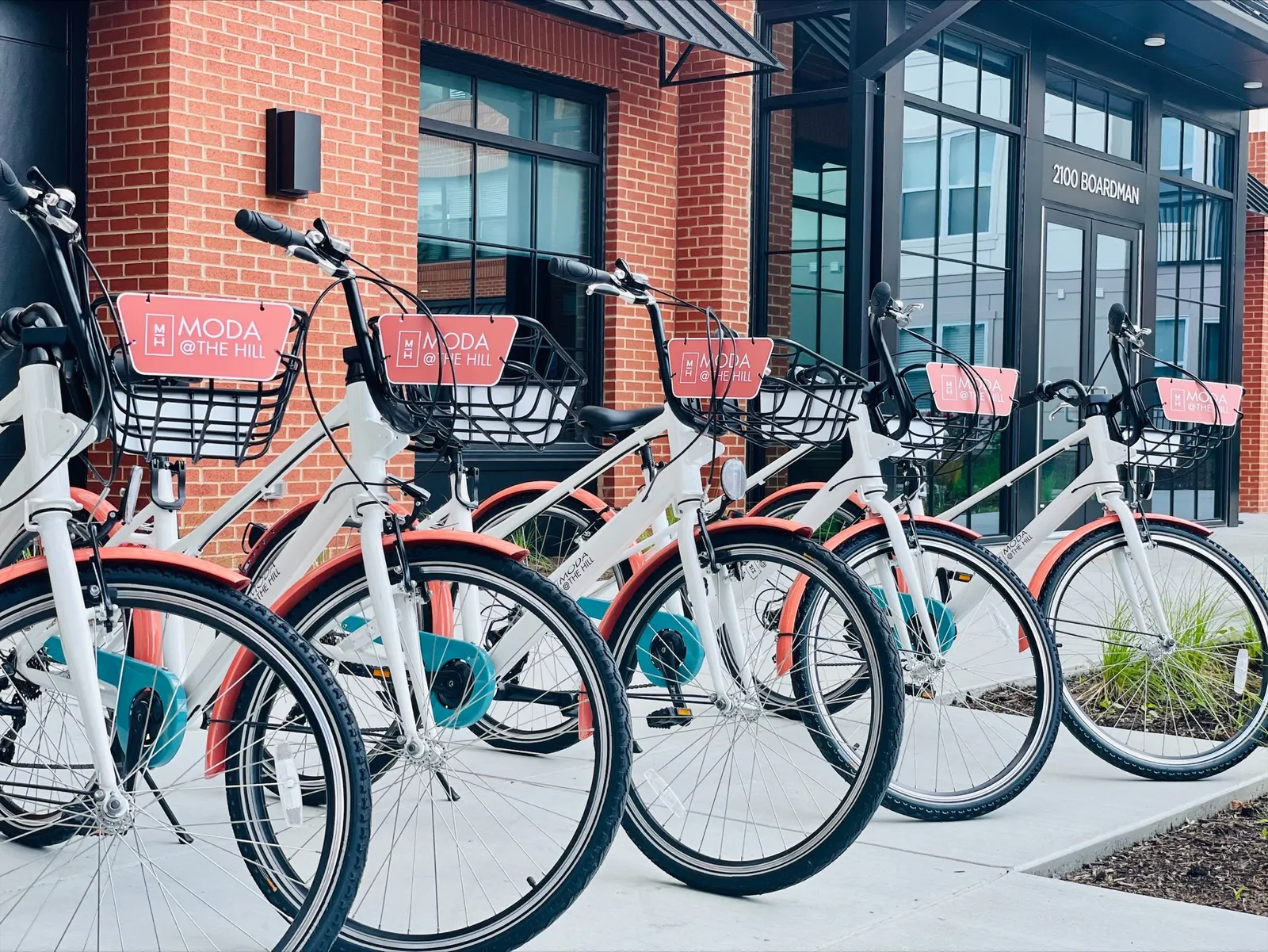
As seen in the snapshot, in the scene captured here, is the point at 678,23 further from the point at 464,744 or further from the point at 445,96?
the point at 464,744

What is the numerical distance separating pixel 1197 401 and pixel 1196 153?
37.3 feet

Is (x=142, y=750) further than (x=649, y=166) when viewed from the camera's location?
No

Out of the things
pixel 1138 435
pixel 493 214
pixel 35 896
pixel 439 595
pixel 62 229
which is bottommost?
pixel 35 896

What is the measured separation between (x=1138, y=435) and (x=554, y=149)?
19.3 ft

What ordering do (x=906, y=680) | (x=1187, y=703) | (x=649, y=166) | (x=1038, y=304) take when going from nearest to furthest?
1. (x=906, y=680)
2. (x=1187, y=703)
3. (x=649, y=166)
4. (x=1038, y=304)

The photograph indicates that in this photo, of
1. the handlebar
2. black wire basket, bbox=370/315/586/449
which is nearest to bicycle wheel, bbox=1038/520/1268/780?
the handlebar

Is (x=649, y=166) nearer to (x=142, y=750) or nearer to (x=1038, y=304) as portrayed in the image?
(x=1038, y=304)

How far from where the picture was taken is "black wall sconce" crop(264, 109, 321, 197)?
7.20 m

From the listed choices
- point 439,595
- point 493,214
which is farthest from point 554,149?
point 439,595

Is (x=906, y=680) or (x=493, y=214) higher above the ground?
(x=493, y=214)

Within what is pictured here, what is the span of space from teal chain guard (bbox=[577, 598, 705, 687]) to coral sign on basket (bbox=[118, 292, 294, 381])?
1180mm

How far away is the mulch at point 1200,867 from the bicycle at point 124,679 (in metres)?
1.93

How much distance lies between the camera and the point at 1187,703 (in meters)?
4.91

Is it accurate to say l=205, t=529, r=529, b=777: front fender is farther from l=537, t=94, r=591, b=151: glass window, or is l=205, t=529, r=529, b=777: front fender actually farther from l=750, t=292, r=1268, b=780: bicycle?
l=537, t=94, r=591, b=151: glass window
